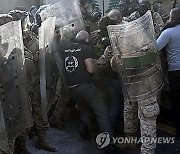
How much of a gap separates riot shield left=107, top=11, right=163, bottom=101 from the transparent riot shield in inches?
54.3

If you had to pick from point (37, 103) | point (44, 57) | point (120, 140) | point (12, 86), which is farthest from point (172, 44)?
point (12, 86)

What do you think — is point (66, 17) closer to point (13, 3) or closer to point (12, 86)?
point (12, 86)

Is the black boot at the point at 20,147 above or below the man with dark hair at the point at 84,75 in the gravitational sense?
below

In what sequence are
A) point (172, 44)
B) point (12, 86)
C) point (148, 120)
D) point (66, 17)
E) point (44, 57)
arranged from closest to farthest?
point (12, 86), point (148, 120), point (44, 57), point (172, 44), point (66, 17)

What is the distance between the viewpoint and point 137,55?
3580mm

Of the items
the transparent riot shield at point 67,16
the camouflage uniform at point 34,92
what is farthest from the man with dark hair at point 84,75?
the transparent riot shield at point 67,16

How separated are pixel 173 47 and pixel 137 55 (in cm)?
82

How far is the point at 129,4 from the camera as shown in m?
6.31

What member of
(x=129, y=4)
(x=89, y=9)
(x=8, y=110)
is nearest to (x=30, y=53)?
(x=8, y=110)

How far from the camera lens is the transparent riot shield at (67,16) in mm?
4970

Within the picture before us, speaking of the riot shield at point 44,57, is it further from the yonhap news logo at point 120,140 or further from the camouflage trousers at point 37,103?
the yonhap news logo at point 120,140

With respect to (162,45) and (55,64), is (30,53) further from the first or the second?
(162,45)

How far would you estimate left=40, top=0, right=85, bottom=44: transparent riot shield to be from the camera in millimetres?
4970

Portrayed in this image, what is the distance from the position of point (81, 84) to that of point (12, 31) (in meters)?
1.46
